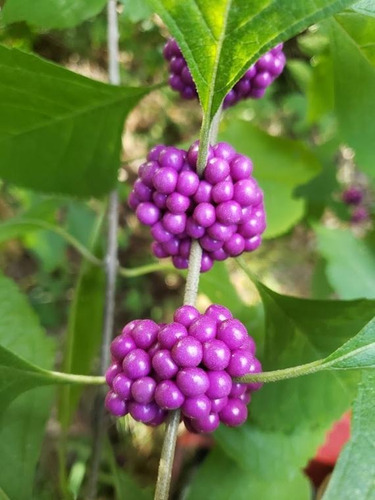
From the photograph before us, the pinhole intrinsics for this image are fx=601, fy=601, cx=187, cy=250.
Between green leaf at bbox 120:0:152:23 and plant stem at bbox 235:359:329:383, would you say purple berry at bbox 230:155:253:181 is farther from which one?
green leaf at bbox 120:0:152:23

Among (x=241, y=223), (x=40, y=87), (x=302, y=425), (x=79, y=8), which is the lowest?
(x=302, y=425)

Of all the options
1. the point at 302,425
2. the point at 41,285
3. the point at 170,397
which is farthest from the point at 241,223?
the point at 41,285

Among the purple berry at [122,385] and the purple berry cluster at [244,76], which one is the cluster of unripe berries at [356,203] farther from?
the purple berry at [122,385]

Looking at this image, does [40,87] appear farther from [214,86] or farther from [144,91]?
[214,86]

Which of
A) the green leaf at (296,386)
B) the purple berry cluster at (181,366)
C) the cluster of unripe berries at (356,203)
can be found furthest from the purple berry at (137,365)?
the cluster of unripe berries at (356,203)

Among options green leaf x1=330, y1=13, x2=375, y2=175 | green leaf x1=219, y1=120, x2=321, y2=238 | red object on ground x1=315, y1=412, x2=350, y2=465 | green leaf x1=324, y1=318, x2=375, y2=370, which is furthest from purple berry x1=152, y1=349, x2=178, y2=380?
red object on ground x1=315, y1=412, x2=350, y2=465

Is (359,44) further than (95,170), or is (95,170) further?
(95,170)

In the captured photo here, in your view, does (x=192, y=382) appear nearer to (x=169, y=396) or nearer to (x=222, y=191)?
(x=169, y=396)
